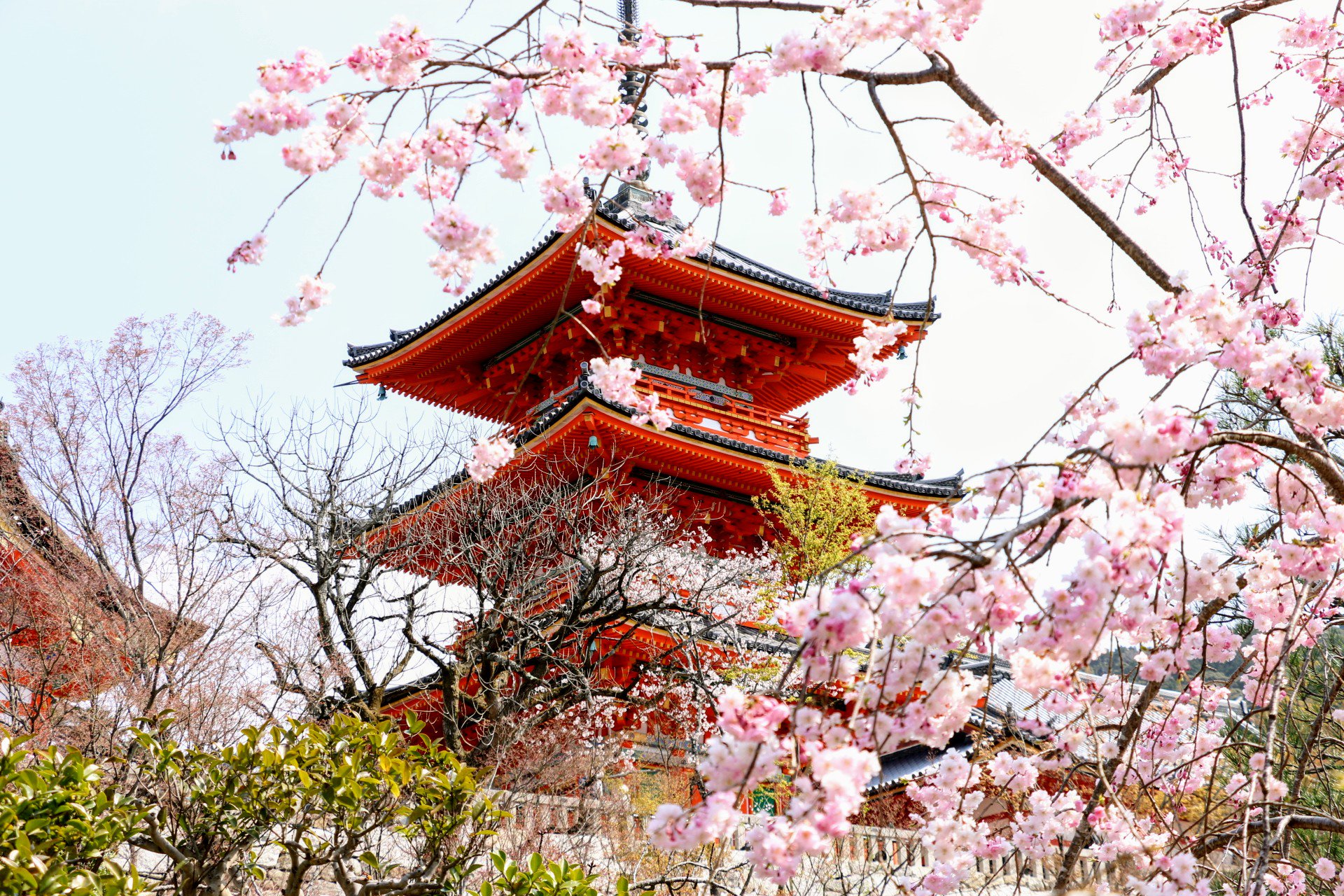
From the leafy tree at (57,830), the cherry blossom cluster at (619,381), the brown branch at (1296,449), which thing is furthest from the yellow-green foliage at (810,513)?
the leafy tree at (57,830)

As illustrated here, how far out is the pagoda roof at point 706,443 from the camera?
34.9 ft

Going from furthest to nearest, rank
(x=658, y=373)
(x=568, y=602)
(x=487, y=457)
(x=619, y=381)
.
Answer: (x=658, y=373) → (x=568, y=602) → (x=487, y=457) → (x=619, y=381)

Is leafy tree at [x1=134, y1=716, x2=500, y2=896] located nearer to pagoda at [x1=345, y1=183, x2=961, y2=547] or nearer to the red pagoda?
the red pagoda

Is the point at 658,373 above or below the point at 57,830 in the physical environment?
above

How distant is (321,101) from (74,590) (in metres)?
8.16

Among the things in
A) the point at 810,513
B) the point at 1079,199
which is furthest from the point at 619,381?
the point at 810,513

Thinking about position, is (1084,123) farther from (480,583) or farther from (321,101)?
(480,583)

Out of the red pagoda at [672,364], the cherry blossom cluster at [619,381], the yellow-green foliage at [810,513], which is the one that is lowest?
the cherry blossom cluster at [619,381]

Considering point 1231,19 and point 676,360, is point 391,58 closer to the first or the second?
point 1231,19

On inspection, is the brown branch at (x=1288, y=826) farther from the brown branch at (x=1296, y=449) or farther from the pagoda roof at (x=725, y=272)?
the pagoda roof at (x=725, y=272)

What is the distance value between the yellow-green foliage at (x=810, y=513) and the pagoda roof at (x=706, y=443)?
0.79 ft

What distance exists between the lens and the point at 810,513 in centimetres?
1252

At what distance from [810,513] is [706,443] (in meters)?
1.91

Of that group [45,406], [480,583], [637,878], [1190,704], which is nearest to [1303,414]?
[1190,704]
